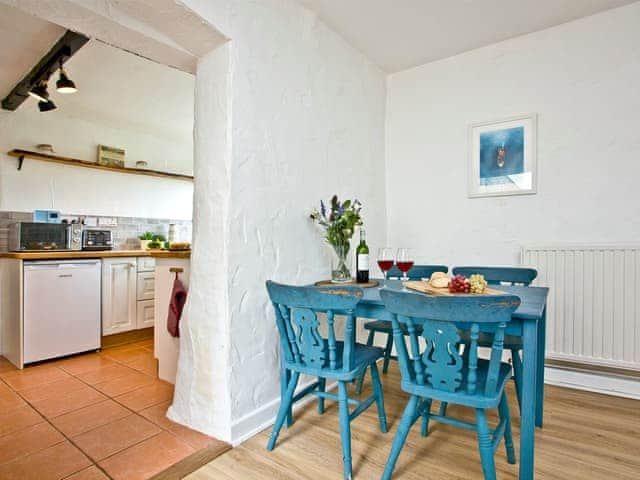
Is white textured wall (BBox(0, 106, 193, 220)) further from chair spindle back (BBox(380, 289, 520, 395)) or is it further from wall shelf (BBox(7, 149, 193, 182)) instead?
chair spindle back (BBox(380, 289, 520, 395))

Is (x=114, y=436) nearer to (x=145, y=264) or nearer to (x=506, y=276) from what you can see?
(x=145, y=264)

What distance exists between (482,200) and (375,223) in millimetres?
890

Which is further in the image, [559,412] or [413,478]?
[559,412]

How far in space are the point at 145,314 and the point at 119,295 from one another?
0.36 metres

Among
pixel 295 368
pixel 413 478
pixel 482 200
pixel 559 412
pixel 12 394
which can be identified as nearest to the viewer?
pixel 413 478

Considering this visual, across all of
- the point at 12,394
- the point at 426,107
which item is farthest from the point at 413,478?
the point at 426,107

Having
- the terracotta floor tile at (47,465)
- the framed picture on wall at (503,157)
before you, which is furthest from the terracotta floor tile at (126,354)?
the framed picture on wall at (503,157)

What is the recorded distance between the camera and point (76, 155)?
405 centimetres

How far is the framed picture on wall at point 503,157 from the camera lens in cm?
280

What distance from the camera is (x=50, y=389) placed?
2549 mm

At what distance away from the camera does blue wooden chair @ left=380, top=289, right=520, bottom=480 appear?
4.28 ft

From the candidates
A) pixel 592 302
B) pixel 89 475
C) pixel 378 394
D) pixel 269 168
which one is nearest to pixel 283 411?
pixel 378 394

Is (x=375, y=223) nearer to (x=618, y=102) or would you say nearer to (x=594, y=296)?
(x=594, y=296)

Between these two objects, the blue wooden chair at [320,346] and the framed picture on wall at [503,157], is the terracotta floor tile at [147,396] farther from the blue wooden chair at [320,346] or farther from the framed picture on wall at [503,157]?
the framed picture on wall at [503,157]
